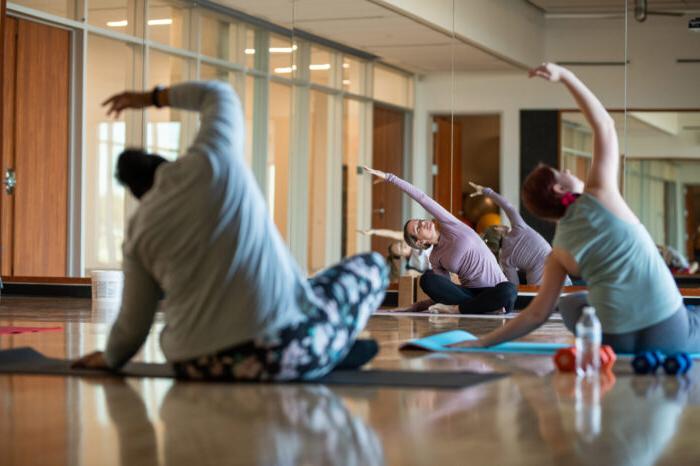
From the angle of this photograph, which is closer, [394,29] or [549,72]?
[549,72]

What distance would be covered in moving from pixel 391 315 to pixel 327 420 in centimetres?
510

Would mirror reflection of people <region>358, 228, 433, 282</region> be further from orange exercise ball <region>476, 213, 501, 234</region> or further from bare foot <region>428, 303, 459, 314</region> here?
bare foot <region>428, 303, 459, 314</region>

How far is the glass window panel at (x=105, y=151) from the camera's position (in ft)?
34.6

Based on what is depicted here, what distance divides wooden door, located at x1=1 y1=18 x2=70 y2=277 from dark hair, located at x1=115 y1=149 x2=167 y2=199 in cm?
717

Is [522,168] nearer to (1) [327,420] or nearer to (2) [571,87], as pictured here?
(2) [571,87]

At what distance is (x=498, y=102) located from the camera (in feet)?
31.2

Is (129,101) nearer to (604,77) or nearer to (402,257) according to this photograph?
(402,257)

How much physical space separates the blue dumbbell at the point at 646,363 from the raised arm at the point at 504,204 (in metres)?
5.29

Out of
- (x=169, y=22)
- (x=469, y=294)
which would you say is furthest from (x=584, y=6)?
(x=169, y=22)

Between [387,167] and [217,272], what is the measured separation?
725cm

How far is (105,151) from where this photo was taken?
11.2m

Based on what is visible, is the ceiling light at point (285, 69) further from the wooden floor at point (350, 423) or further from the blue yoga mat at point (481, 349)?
the wooden floor at point (350, 423)

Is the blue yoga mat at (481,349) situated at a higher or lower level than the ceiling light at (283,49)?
lower

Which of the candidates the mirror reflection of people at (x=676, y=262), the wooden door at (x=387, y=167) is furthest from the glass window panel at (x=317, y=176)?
the mirror reflection of people at (x=676, y=262)
